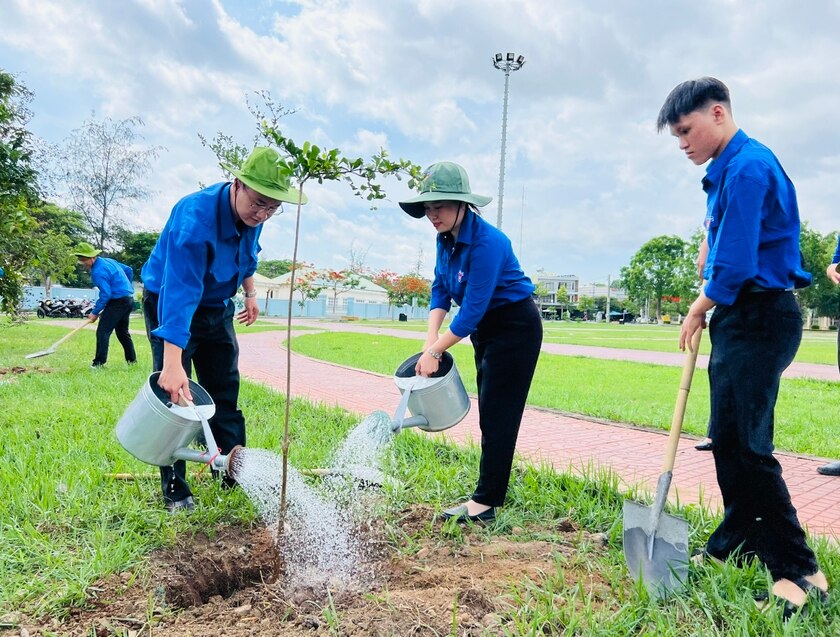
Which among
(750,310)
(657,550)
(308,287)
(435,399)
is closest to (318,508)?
(435,399)

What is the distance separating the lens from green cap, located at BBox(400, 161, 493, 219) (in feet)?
8.56

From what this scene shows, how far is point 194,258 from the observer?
103 inches

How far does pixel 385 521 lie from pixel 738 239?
1982mm

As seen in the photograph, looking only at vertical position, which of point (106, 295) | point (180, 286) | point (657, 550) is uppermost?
point (180, 286)

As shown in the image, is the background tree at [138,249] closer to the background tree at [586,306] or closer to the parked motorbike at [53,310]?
the parked motorbike at [53,310]

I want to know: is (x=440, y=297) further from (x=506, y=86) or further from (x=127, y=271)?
(x=506, y=86)

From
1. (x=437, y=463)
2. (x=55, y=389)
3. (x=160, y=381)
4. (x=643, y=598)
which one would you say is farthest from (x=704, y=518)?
(x=55, y=389)

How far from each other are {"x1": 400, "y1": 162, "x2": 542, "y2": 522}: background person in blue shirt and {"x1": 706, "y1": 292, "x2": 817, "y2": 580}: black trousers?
36.2 inches

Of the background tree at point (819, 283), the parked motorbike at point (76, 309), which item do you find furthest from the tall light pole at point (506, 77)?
the background tree at point (819, 283)

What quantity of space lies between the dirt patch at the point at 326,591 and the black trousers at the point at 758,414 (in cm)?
61

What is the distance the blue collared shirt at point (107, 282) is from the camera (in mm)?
7527

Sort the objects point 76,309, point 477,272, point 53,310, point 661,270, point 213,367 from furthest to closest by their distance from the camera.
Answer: point 661,270 → point 76,309 → point 53,310 → point 213,367 → point 477,272

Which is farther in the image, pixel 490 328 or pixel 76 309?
pixel 76 309

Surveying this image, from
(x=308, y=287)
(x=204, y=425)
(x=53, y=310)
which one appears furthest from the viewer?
(x=53, y=310)
